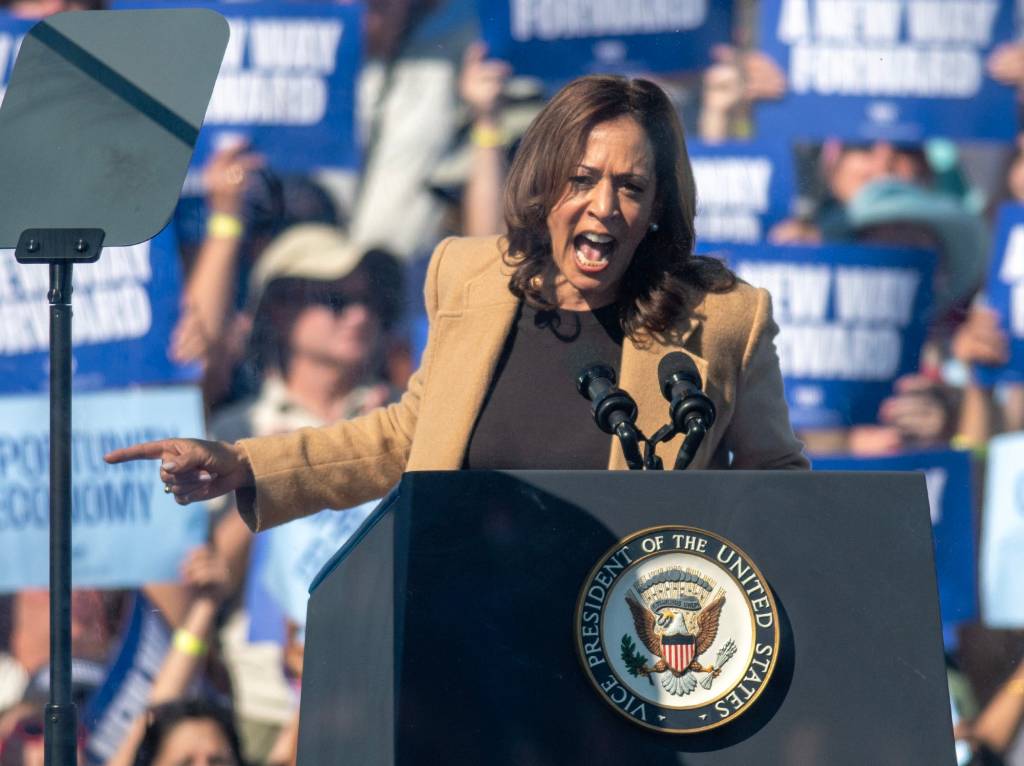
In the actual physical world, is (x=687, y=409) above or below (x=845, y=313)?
above

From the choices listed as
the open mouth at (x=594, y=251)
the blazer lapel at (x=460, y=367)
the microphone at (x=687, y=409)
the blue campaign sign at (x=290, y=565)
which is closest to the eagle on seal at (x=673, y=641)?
the microphone at (x=687, y=409)

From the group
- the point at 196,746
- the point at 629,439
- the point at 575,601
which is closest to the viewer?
the point at 575,601

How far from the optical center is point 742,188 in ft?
15.1

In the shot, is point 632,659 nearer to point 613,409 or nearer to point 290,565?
point 613,409

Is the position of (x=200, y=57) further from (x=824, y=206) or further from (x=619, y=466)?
(x=824, y=206)

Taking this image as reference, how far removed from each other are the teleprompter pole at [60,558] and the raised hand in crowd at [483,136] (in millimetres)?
2621

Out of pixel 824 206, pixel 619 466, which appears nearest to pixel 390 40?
pixel 824 206

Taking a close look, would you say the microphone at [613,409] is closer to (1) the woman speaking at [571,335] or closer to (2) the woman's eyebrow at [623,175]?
(1) the woman speaking at [571,335]

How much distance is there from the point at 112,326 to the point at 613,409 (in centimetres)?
282

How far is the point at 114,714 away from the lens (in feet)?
14.2

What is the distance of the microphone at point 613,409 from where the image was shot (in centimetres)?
183

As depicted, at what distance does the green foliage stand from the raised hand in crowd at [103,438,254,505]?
28.9 inches

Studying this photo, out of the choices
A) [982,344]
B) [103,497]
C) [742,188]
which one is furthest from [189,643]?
[982,344]

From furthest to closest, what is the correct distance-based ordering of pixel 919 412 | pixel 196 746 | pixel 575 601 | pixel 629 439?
1. pixel 919 412
2. pixel 196 746
3. pixel 629 439
4. pixel 575 601
